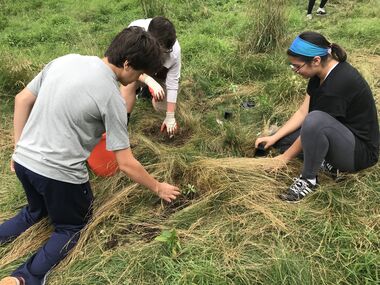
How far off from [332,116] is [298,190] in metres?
0.48

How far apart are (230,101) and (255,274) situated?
2.17 meters

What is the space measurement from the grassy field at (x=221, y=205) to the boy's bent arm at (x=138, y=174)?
152 millimetres

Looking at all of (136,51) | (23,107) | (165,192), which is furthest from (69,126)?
(165,192)

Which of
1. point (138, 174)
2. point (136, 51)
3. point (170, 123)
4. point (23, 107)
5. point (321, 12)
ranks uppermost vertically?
point (136, 51)

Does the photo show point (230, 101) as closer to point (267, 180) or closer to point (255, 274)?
point (267, 180)

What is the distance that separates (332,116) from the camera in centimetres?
237

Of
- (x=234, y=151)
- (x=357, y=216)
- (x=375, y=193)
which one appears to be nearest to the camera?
(x=357, y=216)

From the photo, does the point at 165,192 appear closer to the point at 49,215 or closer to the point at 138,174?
the point at 138,174

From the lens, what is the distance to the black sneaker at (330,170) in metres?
2.59

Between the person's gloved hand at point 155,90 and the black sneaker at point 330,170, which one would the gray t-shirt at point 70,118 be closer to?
the person's gloved hand at point 155,90

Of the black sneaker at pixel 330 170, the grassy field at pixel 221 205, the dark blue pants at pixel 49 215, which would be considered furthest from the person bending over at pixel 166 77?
the black sneaker at pixel 330 170

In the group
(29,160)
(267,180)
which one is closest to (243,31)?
(267,180)

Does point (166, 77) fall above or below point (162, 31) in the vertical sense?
below

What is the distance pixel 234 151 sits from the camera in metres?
3.08
